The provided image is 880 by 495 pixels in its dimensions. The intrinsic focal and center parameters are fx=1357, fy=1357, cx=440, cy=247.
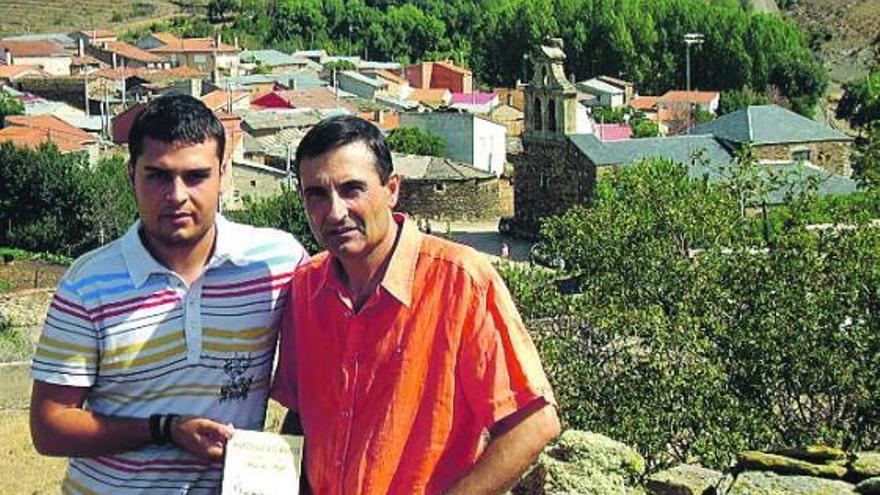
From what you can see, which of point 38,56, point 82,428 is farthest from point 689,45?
point 82,428

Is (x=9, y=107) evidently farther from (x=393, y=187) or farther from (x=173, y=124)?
(x=393, y=187)

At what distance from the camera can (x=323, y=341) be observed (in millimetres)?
3053

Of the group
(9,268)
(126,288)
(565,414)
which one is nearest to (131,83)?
(9,268)

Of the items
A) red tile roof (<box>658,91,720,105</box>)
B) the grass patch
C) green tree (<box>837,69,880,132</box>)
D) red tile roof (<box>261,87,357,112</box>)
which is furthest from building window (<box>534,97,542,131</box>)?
red tile roof (<box>658,91,720,105</box>)

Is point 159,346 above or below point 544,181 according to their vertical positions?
above

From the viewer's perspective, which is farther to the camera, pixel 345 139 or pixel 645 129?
pixel 645 129

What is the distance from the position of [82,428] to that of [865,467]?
12.3ft

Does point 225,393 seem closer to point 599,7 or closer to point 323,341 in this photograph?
point 323,341

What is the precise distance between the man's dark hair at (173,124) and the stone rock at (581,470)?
9.82 ft

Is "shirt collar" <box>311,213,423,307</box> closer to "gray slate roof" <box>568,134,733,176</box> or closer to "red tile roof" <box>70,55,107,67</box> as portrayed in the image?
"gray slate roof" <box>568,134,733,176</box>

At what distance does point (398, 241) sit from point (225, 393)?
56cm

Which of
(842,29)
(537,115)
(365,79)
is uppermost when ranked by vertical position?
(842,29)

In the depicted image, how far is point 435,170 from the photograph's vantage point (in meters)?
33.8

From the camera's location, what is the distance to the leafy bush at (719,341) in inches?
372
